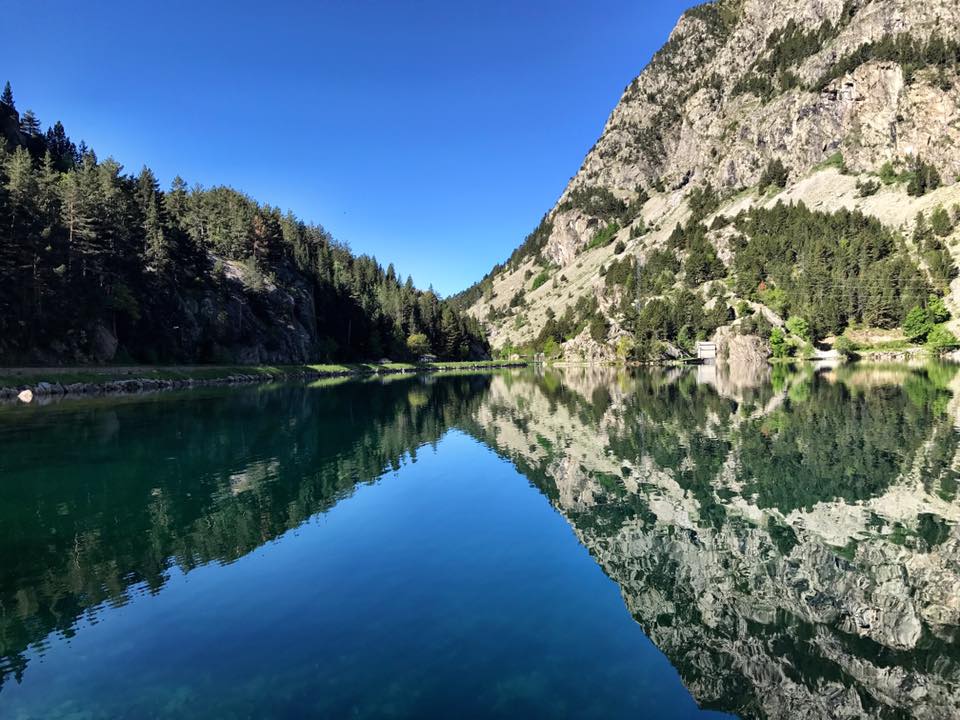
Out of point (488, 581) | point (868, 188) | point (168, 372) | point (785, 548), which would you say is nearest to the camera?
point (488, 581)

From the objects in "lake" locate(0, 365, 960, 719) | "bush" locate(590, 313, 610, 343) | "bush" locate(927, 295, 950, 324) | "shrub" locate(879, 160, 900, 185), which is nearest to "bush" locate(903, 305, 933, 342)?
"bush" locate(927, 295, 950, 324)

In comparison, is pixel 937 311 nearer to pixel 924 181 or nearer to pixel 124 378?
pixel 924 181

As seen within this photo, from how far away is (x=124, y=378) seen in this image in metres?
78.1

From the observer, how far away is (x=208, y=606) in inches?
481

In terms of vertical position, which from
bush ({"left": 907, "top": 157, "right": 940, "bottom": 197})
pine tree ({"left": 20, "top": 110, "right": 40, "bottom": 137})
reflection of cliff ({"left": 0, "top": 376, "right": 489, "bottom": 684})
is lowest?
reflection of cliff ({"left": 0, "top": 376, "right": 489, "bottom": 684})

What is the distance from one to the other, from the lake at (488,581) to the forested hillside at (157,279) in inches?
2296

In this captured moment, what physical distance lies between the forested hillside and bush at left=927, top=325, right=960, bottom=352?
130 metres

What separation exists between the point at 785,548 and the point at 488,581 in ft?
28.1

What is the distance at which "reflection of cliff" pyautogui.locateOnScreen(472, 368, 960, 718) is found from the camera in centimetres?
973

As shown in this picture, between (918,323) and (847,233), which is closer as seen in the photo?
(918,323)

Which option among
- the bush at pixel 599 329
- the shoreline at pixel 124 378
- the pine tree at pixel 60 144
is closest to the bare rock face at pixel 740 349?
the bush at pixel 599 329

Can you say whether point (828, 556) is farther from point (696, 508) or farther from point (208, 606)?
point (208, 606)

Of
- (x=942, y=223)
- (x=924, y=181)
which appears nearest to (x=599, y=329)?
(x=942, y=223)

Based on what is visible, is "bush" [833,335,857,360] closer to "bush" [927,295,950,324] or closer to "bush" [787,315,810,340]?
"bush" [787,315,810,340]
